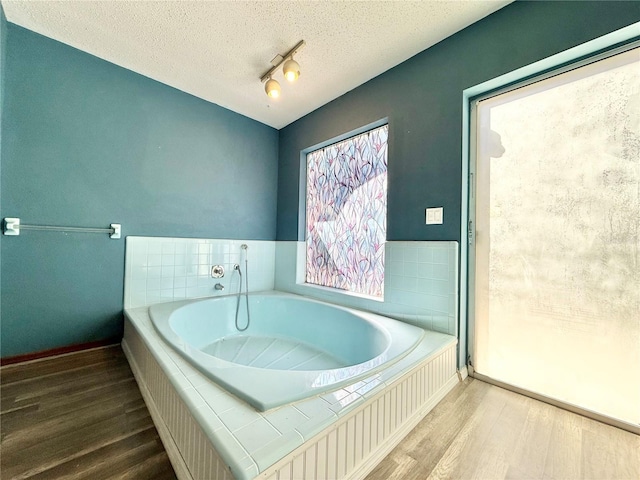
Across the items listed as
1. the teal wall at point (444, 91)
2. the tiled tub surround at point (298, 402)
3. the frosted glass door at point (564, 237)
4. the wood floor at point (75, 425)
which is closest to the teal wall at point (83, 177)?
the tiled tub surround at point (298, 402)

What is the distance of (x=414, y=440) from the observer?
3.51 ft

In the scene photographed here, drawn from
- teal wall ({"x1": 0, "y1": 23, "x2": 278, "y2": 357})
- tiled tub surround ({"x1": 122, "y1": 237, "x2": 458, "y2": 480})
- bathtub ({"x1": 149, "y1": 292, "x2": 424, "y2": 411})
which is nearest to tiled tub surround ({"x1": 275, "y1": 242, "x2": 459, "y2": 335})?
tiled tub surround ({"x1": 122, "y1": 237, "x2": 458, "y2": 480})

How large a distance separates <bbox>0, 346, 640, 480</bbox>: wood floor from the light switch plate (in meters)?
1.02

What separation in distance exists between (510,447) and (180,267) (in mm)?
2453

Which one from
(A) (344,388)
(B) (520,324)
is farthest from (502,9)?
(A) (344,388)

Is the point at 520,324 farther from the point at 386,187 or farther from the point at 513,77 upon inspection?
the point at 513,77

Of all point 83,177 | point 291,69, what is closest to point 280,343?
point 83,177

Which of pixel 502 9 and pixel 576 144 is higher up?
pixel 502 9

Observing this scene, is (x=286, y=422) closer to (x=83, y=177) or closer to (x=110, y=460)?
(x=110, y=460)

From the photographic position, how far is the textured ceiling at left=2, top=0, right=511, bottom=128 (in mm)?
1411

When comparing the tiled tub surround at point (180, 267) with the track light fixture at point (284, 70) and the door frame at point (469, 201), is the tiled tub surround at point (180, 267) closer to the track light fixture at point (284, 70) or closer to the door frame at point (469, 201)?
the track light fixture at point (284, 70)

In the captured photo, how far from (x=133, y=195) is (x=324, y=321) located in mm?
1858

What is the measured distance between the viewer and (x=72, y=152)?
1.75 metres

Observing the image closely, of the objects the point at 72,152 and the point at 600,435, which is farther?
the point at 72,152
